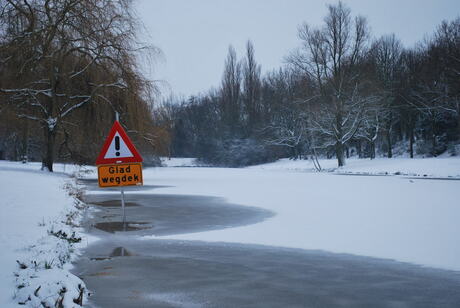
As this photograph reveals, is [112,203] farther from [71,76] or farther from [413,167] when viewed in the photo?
[413,167]

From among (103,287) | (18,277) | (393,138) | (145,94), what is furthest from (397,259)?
(393,138)

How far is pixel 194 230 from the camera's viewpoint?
933cm

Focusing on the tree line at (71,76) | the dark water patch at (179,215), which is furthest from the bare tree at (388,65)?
the dark water patch at (179,215)

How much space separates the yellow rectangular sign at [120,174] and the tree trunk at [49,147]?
1481cm

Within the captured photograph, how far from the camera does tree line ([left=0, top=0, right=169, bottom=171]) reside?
2170cm

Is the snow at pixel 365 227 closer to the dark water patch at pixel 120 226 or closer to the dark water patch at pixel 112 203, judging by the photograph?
the dark water patch at pixel 120 226

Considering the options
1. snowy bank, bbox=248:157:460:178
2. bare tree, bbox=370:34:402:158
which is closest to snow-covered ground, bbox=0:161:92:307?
snowy bank, bbox=248:157:460:178

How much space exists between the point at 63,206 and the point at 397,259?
296 inches

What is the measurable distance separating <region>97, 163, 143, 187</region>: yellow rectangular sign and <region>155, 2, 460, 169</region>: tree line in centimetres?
1530

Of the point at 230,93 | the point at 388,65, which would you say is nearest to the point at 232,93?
the point at 230,93

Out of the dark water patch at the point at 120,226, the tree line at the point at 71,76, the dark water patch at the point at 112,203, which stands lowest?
the dark water patch at the point at 120,226

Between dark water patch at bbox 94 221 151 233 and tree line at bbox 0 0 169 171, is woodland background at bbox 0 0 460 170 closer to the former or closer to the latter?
tree line at bbox 0 0 169 171

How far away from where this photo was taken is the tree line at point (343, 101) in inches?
1597

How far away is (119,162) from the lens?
9.64 metres
